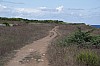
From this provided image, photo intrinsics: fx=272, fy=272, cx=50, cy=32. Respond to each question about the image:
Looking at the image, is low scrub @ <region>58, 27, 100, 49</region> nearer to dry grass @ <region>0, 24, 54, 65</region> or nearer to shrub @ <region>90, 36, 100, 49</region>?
shrub @ <region>90, 36, 100, 49</region>

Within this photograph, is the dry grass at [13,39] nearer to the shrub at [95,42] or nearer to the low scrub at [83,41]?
the low scrub at [83,41]

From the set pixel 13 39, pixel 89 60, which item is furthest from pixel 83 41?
pixel 89 60

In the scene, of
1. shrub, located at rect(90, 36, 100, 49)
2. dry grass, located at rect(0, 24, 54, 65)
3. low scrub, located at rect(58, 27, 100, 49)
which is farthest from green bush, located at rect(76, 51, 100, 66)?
shrub, located at rect(90, 36, 100, 49)

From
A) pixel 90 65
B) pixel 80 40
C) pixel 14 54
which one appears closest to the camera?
pixel 90 65

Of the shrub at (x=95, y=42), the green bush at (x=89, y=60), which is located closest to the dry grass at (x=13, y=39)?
the green bush at (x=89, y=60)

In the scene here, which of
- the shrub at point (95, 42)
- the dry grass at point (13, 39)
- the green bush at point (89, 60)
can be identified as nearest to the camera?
the green bush at point (89, 60)

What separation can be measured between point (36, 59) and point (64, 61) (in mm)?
2011

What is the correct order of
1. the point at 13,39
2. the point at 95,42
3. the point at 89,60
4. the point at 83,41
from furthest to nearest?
the point at 13,39, the point at 83,41, the point at 95,42, the point at 89,60

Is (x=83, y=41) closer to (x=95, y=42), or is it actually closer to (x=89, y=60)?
(x=95, y=42)

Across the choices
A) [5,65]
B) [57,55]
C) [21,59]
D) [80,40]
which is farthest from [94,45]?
[5,65]

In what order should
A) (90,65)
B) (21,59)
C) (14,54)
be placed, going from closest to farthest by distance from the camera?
(90,65)
(21,59)
(14,54)

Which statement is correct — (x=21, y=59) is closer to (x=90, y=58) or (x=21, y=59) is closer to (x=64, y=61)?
(x=64, y=61)

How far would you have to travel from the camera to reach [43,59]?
13.6 metres

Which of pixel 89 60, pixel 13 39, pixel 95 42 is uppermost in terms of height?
pixel 89 60
